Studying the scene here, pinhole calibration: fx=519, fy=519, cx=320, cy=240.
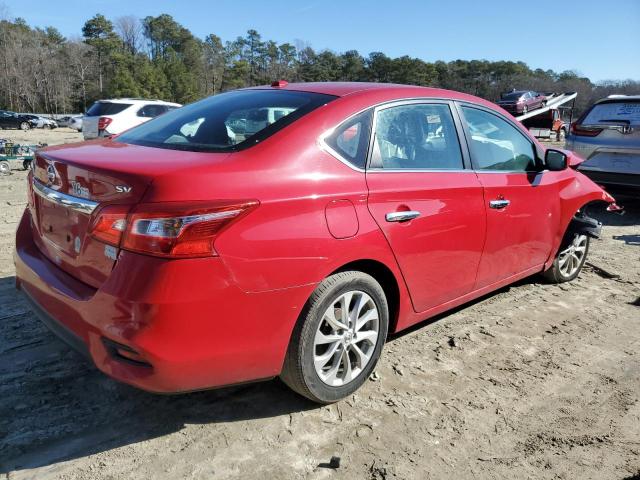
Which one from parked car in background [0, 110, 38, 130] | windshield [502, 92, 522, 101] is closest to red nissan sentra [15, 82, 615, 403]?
windshield [502, 92, 522, 101]

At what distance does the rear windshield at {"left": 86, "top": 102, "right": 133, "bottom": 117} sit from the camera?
15.1 m

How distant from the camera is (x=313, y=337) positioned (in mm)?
2559

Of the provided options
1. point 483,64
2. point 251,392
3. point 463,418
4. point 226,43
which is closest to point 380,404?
point 463,418

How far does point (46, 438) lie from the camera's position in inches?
96.4

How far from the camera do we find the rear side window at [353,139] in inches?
106

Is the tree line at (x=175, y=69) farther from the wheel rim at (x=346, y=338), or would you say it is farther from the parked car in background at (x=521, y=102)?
the wheel rim at (x=346, y=338)

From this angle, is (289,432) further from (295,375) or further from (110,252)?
(110,252)

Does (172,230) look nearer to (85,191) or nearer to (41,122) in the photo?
(85,191)

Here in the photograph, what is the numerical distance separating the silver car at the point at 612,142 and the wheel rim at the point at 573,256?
317 centimetres

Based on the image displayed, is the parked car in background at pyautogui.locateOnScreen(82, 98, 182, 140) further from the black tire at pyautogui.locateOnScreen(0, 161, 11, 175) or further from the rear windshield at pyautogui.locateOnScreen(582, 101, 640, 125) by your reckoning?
the rear windshield at pyautogui.locateOnScreen(582, 101, 640, 125)

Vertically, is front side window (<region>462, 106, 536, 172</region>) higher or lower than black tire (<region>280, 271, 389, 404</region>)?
higher

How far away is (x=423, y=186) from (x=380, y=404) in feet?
4.13

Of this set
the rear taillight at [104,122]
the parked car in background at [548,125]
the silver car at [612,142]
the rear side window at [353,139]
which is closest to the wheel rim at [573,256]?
the rear side window at [353,139]

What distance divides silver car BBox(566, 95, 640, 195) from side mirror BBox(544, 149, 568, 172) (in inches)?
160
